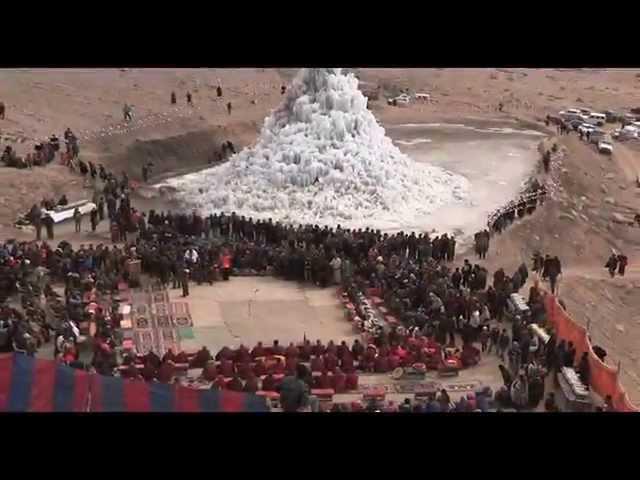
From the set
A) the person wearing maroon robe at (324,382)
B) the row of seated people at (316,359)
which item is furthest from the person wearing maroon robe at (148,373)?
the person wearing maroon robe at (324,382)

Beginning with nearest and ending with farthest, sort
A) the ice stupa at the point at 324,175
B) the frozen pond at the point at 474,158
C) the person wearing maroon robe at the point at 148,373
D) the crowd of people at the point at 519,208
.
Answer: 1. the person wearing maroon robe at the point at 148,373
2. the crowd of people at the point at 519,208
3. the ice stupa at the point at 324,175
4. the frozen pond at the point at 474,158

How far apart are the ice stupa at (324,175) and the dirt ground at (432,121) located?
10.8 ft

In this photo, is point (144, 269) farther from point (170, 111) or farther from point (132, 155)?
point (170, 111)

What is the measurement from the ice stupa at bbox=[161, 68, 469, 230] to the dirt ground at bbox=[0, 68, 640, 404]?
329 centimetres

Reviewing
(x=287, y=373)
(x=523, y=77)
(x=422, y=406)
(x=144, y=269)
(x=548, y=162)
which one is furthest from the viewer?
(x=523, y=77)

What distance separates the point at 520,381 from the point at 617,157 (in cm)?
2201

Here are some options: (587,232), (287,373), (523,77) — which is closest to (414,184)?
(587,232)

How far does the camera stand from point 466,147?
38812mm

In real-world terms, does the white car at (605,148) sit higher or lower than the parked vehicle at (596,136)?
lower

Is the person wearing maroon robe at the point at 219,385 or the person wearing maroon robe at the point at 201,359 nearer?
the person wearing maroon robe at the point at 219,385

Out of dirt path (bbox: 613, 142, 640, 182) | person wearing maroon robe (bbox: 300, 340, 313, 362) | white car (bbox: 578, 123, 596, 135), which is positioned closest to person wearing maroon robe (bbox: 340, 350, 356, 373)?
person wearing maroon robe (bbox: 300, 340, 313, 362)

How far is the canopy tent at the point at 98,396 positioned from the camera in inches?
666

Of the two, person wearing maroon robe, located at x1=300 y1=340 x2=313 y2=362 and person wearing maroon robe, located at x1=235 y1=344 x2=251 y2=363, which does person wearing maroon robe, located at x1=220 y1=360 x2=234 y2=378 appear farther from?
person wearing maroon robe, located at x1=300 y1=340 x2=313 y2=362

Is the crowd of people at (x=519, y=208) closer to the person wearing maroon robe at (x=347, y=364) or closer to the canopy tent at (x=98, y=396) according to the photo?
the person wearing maroon robe at (x=347, y=364)
